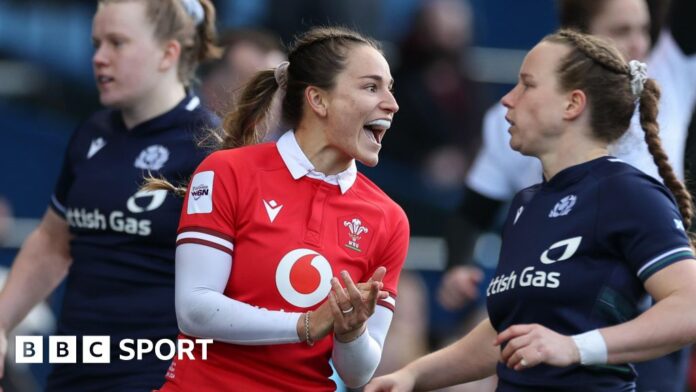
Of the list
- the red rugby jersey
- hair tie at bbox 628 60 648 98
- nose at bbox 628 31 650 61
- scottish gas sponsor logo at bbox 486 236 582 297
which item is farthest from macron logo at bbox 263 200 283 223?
nose at bbox 628 31 650 61

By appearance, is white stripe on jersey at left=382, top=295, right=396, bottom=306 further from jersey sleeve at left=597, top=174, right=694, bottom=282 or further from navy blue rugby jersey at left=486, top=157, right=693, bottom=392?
jersey sleeve at left=597, top=174, right=694, bottom=282

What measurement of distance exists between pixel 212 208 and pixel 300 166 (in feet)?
0.97

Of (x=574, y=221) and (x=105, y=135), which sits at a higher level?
(x=574, y=221)

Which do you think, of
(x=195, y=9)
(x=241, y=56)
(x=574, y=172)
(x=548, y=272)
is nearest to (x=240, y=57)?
(x=241, y=56)

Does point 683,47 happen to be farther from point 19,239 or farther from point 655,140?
point 19,239

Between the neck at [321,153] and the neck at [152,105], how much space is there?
3.24 feet

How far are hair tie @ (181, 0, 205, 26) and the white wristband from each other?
7.44ft

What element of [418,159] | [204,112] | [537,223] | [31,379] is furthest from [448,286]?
[418,159]

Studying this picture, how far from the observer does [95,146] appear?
481cm

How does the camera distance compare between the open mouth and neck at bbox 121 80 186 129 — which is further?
neck at bbox 121 80 186 129

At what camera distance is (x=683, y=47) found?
5105 mm

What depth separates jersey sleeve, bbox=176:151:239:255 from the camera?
368 cm

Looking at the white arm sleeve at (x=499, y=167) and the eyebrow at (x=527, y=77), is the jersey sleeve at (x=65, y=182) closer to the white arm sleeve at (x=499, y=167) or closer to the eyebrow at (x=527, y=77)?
the white arm sleeve at (x=499, y=167)

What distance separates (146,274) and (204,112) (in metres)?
0.62
